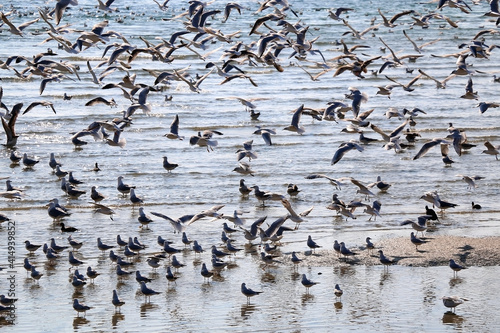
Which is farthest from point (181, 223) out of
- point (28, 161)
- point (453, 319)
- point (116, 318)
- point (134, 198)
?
point (28, 161)

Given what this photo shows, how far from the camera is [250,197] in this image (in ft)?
58.7

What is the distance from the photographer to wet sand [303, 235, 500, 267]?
13.1 m

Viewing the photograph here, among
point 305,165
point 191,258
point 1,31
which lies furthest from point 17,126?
point 1,31

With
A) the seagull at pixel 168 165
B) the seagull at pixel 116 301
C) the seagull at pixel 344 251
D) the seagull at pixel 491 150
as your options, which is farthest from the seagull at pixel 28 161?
the seagull at pixel 491 150

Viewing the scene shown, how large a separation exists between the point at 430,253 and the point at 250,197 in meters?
5.27

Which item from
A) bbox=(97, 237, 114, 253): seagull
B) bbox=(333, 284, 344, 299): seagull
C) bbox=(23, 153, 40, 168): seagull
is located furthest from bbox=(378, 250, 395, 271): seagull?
bbox=(23, 153, 40, 168): seagull

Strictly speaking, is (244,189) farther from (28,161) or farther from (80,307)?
(80,307)

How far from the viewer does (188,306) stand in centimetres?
1134

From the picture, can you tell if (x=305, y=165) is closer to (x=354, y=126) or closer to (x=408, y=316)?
(x=354, y=126)

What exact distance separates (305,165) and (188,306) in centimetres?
1017

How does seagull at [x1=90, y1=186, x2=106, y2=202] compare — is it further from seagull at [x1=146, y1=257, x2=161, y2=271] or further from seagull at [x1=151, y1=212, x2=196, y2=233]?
seagull at [x1=146, y1=257, x2=161, y2=271]

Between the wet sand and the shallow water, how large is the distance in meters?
0.30

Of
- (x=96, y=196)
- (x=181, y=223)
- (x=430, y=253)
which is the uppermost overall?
(x=430, y=253)

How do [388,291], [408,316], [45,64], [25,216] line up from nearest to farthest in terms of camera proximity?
[408,316] < [388,291] < [25,216] < [45,64]
